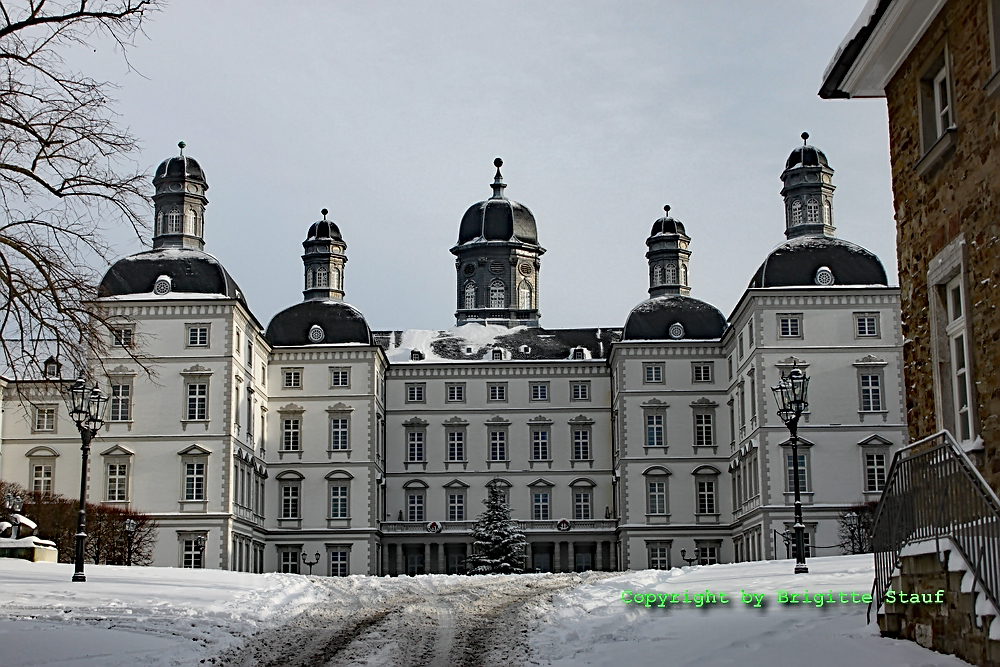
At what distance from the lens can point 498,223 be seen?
7169 centimetres

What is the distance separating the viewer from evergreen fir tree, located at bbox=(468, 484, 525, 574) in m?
50.6

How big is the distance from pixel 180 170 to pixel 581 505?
23321 mm

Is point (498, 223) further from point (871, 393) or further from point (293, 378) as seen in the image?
point (871, 393)

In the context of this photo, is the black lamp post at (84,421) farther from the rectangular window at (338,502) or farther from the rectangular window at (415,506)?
the rectangular window at (415,506)

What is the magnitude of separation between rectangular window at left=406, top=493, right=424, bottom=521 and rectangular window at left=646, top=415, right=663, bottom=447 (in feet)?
36.4

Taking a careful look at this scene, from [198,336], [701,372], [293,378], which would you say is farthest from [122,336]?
[701,372]

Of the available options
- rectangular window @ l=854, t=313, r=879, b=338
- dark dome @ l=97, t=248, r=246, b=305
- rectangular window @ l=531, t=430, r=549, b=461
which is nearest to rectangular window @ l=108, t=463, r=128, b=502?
dark dome @ l=97, t=248, r=246, b=305

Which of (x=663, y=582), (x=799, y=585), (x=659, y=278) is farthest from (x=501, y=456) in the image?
(x=799, y=585)

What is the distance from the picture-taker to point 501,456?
5947cm

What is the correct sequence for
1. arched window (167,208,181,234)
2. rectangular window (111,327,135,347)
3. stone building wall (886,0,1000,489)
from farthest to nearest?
arched window (167,208,181,234) < rectangular window (111,327,135,347) < stone building wall (886,0,1000,489)

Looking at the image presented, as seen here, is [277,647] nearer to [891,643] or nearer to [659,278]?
[891,643]

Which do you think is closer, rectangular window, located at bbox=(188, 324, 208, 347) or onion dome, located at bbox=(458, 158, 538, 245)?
rectangular window, located at bbox=(188, 324, 208, 347)

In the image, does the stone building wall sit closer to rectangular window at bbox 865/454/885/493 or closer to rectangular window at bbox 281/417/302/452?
rectangular window at bbox 865/454/885/493

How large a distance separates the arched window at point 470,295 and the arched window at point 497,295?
1046 mm
